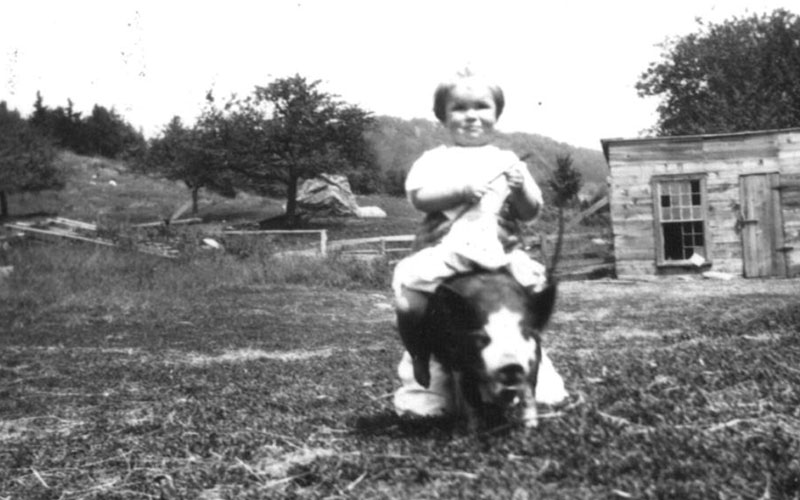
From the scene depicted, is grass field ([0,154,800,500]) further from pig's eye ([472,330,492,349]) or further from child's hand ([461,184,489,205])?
child's hand ([461,184,489,205])

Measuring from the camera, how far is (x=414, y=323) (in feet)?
11.9

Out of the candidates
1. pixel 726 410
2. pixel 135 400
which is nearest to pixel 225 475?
pixel 726 410

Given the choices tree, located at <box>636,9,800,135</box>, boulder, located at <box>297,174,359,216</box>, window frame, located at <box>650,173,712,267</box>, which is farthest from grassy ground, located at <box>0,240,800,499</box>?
tree, located at <box>636,9,800,135</box>

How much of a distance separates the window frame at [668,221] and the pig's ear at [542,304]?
57.3ft

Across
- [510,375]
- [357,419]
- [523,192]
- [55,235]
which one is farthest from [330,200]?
[510,375]

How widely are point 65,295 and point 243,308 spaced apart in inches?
138

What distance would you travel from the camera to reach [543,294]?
3561 millimetres

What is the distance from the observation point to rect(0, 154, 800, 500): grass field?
296 centimetres

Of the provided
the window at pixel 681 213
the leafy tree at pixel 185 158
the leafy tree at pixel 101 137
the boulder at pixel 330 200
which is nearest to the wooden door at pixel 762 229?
the window at pixel 681 213

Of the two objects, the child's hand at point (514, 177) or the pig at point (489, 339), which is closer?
the pig at point (489, 339)

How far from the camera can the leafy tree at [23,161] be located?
130ft

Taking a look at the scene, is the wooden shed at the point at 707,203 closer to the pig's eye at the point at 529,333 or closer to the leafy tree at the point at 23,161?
the pig's eye at the point at 529,333

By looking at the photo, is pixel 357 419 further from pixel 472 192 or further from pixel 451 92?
pixel 451 92

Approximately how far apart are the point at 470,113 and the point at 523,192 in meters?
0.46
